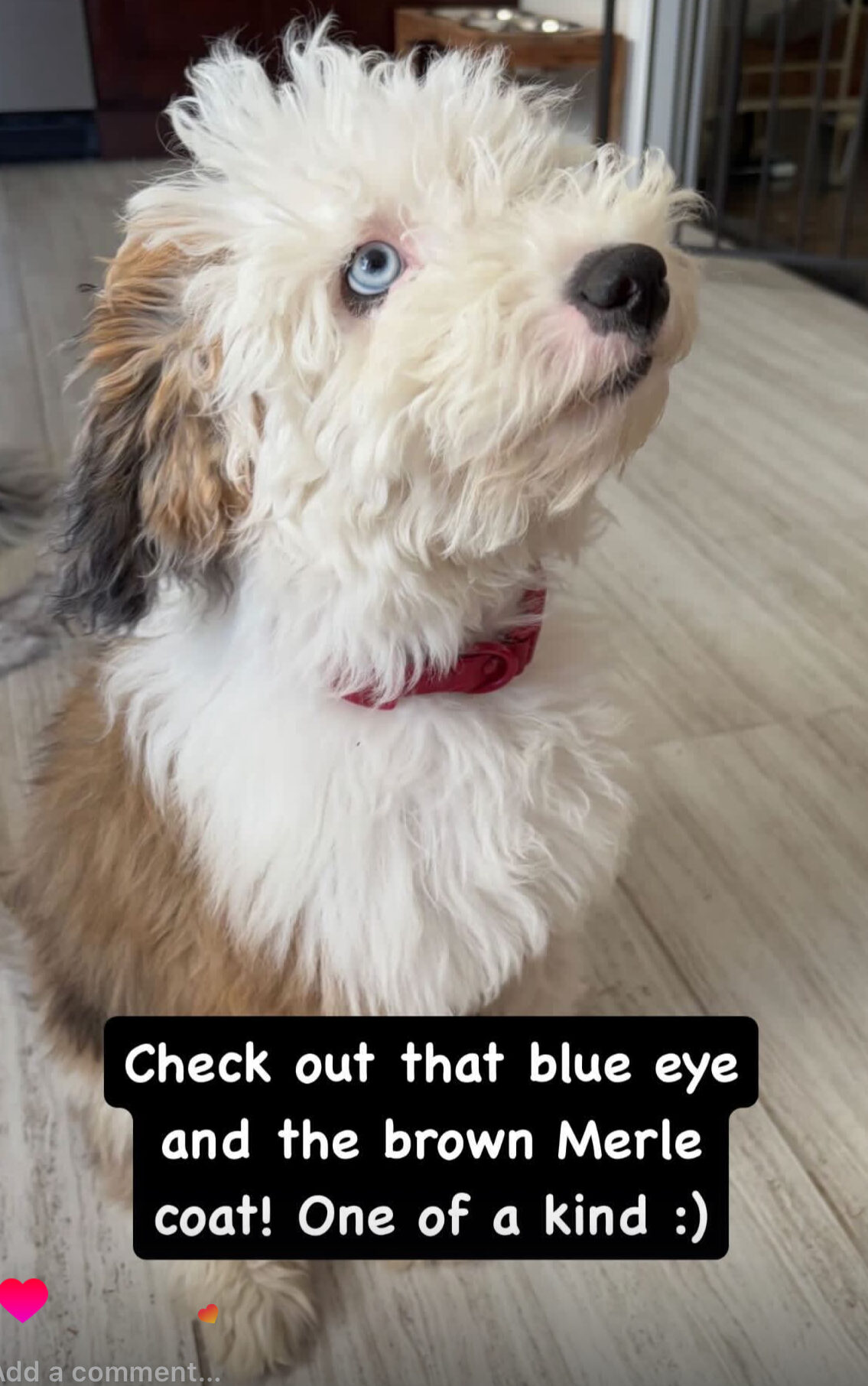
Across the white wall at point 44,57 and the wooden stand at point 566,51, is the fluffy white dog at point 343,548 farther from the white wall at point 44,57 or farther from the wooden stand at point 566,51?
the white wall at point 44,57

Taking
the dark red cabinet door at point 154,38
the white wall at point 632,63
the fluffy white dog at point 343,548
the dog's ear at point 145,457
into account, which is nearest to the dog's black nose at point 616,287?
the fluffy white dog at point 343,548

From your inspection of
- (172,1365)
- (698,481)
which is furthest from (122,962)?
(698,481)

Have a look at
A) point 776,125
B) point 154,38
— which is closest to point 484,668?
point 776,125

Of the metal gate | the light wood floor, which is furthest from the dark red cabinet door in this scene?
the light wood floor

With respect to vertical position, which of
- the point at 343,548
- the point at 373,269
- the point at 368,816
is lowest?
the point at 368,816

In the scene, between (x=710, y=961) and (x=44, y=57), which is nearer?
(x=710, y=961)

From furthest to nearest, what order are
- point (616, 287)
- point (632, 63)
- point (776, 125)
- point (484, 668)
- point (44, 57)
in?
point (44, 57) < point (776, 125) < point (632, 63) < point (484, 668) < point (616, 287)

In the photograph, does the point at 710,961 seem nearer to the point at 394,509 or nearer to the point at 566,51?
the point at 394,509

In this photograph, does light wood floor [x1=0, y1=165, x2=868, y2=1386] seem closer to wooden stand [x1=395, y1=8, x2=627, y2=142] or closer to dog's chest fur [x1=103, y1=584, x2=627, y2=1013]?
dog's chest fur [x1=103, y1=584, x2=627, y2=1013]
